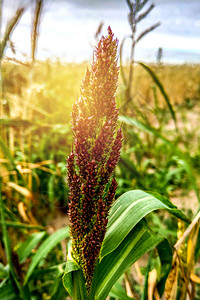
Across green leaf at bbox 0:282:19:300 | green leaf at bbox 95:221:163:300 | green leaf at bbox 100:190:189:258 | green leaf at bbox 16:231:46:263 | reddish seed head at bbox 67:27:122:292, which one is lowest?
green leaf at bbox 16:231:46:263

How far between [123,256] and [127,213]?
140 millimetres

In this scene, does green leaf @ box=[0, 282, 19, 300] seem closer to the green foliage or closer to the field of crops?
the field of crops

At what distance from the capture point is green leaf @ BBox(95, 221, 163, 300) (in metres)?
0.83

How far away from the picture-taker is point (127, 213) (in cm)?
81

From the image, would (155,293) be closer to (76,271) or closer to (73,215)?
(76,271)

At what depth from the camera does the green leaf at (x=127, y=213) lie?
770 mm

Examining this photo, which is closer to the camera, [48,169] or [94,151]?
[94,151]

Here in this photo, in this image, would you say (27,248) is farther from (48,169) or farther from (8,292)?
(48,169)

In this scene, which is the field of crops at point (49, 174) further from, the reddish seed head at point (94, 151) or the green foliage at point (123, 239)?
the green foliage at point (123, 239)

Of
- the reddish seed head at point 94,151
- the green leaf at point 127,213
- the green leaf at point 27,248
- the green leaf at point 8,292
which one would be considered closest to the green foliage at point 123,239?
the green leaf at point 127,213

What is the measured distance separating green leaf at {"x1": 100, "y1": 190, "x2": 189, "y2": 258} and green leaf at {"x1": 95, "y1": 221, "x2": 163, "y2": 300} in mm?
68

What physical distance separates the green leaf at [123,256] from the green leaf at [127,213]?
68 mm

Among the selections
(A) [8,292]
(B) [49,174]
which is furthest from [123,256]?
(B) [49,174]

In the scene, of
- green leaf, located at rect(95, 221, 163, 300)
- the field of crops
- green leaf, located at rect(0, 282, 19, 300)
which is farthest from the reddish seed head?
green leaf, located at rect(0, 282, 19, 300)
